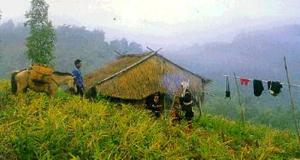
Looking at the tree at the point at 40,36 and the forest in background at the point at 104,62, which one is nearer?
the tree at the point at 40,36

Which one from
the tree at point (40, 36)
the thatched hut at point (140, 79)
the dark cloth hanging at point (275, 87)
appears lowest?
the dark cloth hanging at point (275, 87)

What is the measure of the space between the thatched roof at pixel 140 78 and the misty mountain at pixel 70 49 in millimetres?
70763

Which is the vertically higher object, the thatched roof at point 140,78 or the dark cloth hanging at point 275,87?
the thatched roof at point 140,78

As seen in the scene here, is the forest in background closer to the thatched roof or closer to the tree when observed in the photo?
the tree

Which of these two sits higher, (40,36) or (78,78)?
(40,36)

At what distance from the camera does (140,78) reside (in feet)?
58.2

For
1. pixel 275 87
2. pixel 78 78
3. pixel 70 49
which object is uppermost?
pixel 70 49

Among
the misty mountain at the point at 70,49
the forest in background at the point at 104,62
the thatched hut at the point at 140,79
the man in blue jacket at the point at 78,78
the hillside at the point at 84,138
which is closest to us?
the hillside at the point at 84,138

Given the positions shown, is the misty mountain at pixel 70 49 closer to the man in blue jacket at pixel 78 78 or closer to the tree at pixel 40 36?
the tree at pixel 40 36

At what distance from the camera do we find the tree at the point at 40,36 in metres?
30.4

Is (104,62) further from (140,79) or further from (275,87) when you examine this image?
(275,87)

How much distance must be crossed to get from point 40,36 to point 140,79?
15413mm

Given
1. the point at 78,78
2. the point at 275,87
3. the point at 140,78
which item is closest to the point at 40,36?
the point at 140,78

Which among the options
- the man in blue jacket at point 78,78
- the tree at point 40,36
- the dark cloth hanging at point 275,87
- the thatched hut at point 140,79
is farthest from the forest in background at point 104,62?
the man in blue jacket at point 78,78
